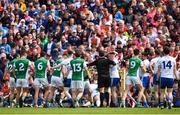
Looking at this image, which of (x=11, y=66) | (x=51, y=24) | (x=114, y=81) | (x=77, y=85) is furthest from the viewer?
(x=51, y=24)

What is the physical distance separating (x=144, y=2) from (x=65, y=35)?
5.03 m

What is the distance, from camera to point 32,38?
34844 mm

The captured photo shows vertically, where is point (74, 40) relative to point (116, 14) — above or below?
below

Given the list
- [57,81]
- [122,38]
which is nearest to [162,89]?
[57,81]

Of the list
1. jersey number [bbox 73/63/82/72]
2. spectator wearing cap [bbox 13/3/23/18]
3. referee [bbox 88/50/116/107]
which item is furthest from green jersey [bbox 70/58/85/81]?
spectator wearing cap [bbox 13/3/23/18]

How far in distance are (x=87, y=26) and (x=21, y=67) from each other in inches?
208

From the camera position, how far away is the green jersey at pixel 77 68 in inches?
1199

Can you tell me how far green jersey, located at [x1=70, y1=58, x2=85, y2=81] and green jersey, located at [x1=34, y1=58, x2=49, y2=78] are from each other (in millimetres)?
1263

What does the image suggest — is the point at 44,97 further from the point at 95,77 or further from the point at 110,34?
the point at 110,34

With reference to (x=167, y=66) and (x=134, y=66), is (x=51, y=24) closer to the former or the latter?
(x=134, y=66)

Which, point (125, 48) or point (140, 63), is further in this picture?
point (125, 48)

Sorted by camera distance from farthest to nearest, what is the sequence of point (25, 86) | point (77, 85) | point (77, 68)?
point (25, 86) → point (77, 85) → point (77, 68)

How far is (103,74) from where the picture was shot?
30688 millimetres

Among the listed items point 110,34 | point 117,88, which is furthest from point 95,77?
point 110,34
